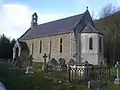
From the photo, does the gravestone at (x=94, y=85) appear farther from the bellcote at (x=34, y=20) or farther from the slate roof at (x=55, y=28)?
the bellcote at (x=34, y=20)

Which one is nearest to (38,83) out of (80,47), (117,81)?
(117,81)

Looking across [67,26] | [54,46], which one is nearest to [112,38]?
[67,26]

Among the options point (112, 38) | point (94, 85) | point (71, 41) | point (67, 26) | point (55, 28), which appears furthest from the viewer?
point (112, 38)

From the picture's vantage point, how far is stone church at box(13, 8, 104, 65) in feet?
128

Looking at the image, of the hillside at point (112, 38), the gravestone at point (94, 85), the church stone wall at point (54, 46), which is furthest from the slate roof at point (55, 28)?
the gravestone at point (94, 85)

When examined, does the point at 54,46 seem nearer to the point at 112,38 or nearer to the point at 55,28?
the point at 55,28

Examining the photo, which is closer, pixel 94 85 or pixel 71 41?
pixel 94 85

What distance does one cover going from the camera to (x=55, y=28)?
46062mm

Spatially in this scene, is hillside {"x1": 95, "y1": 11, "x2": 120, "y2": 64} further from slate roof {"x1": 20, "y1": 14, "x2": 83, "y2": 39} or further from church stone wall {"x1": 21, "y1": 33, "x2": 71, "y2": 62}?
church stone wall {"x1": 21, "y1": 33, "x2": 71, "y2": 62}

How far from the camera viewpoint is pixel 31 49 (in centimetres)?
5178

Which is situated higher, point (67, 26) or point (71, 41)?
point (67, 26)

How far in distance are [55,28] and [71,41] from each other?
23.1ft

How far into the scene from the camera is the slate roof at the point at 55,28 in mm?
41891

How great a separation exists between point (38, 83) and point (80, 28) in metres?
24.3
